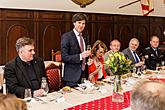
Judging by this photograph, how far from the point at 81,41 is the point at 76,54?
0.27m

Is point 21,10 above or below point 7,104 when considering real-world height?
above

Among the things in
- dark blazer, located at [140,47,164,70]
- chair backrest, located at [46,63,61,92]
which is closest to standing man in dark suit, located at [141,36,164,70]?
dark blazer, located at [140,47,164,70]

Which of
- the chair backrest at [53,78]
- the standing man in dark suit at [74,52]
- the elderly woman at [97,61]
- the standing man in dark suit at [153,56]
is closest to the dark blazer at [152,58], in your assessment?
the standing man in dark suit at [153,56]

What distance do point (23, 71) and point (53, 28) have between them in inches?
154

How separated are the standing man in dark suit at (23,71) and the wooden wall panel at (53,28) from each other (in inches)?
115

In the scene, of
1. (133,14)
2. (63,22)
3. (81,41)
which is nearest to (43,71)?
(81,41)

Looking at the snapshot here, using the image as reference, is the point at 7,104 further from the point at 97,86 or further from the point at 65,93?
the point at 97,86

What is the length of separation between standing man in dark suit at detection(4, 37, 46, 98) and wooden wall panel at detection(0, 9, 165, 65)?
2.93m

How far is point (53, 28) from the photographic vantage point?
23.9 feet

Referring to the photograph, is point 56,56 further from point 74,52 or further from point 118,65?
point 118,65

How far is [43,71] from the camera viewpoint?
12.2 ft

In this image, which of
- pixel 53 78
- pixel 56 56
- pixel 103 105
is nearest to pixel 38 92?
pixel 103 105

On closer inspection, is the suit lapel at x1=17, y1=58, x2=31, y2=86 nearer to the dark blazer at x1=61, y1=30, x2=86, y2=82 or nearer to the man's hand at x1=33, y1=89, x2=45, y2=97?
the man's hand at x1=33, y1=89, x2=45, y2=97

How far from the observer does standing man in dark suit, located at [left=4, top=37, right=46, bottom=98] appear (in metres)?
3.34
